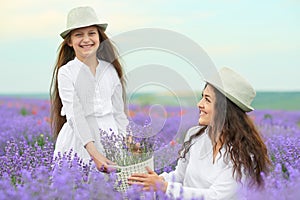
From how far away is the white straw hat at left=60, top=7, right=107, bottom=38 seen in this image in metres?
4.48

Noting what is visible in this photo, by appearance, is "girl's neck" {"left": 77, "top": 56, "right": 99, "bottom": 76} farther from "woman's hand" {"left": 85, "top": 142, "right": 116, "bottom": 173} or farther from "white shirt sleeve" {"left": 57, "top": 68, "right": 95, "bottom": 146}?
"woman's hand" {"left": 85, "top": 142, "right": 116, "bottom": 173}

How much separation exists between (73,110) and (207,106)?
1.11 metres

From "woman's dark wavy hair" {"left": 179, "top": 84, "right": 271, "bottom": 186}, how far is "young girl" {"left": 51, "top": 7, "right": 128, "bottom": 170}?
1.02 metres

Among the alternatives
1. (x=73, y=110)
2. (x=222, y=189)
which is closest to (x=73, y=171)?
(x=222, y=189)

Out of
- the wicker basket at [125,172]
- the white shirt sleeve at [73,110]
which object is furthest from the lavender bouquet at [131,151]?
the white shirt sleeve at [73,110]

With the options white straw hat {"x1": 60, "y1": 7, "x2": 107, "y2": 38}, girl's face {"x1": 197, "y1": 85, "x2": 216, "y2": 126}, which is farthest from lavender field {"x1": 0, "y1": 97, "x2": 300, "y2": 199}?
white straw hat {"x1": 60, "y1": 7, "x2": 107, "y2": 38}

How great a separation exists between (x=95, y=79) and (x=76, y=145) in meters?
0.54

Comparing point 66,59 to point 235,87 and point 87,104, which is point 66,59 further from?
point 235,87

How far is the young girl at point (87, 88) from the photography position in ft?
14.3

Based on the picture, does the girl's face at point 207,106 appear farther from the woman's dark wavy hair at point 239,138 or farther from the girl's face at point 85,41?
the girl's face at point 85,41

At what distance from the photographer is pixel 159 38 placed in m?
3.66

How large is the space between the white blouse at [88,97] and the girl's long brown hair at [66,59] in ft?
0.24

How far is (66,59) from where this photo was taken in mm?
4965

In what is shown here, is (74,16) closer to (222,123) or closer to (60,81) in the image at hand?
(60,81)
